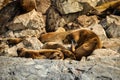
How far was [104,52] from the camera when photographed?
12.1m

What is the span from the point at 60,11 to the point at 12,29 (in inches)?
112

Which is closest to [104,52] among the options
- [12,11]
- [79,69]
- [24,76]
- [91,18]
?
[79,69]

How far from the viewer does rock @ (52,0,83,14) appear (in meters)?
17.8

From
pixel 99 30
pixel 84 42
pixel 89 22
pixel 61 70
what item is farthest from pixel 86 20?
pixel 61 70

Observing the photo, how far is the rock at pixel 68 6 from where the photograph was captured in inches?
701

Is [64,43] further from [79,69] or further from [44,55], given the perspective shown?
[79,69]

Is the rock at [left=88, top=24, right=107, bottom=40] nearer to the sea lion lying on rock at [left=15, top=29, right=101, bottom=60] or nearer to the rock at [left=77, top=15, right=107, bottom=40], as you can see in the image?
the rock at [left=77, top=15, right=107, bottom=40]

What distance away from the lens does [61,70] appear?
948cm

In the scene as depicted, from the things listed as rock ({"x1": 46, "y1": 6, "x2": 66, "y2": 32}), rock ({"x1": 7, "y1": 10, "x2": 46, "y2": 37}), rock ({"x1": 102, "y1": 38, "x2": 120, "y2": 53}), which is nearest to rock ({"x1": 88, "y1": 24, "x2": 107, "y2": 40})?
rock ({"x1": 102, "y1": 38, "x2": 120, "y2": 53})

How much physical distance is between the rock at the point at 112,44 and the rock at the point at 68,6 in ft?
12.1

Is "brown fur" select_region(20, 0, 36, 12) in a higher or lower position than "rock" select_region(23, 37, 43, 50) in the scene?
higher

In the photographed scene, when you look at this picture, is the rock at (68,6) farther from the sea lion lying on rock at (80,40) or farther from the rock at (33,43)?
the rock at (33,43)

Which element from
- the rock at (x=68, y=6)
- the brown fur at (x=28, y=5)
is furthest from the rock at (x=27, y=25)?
the rock at (x=68, y=6)

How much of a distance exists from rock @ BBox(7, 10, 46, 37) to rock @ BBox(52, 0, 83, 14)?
135 centimetres
